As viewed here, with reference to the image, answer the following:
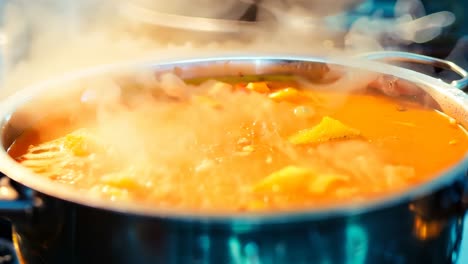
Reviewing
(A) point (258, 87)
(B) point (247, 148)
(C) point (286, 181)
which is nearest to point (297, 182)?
(C) point (286, 181)

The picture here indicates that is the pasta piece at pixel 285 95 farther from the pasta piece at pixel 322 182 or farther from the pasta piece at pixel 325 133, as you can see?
the pasta piece at pixel 322 182

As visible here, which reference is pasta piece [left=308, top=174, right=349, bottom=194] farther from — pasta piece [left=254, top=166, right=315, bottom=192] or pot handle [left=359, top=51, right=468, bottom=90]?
pot handle [left=359, top=51, right=468, bottom=90]

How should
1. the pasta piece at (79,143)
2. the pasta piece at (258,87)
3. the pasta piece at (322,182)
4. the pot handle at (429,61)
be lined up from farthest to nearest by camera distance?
the pasta piece at (258,87) < the pot handle at (429,61) < the pasta piece at (79,143) < the pasta piece at (322,182)

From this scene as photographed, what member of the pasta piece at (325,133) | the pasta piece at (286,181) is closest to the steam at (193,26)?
the pasta piece at (325,133)

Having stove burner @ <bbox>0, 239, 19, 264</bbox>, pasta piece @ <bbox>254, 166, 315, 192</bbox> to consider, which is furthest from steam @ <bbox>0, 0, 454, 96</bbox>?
pasta piece @ <bbox>254, 166, 315, 192</bbox>

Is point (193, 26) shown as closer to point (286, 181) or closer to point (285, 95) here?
point (285, 95)

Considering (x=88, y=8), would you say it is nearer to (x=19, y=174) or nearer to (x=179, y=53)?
(x=179, y=53)

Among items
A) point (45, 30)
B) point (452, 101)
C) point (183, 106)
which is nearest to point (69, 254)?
point (183, 106)
